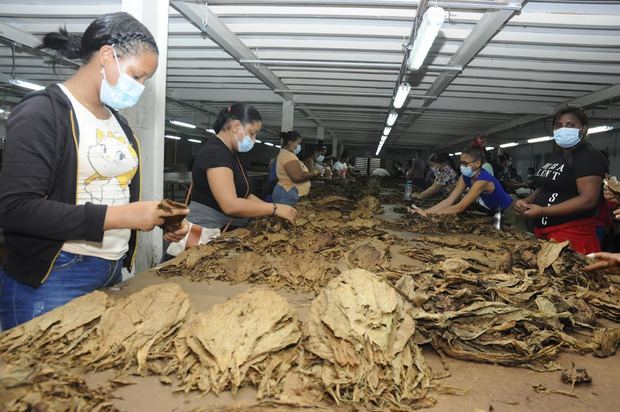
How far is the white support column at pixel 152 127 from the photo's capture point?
302cm

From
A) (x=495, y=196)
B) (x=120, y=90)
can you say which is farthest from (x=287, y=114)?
(x=120, y=90)

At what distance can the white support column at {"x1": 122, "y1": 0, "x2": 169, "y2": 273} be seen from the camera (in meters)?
3.02

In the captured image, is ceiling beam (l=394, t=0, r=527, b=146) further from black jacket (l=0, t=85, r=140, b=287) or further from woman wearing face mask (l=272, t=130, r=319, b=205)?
black jacket (l=0, t=85, r=140, b=287)

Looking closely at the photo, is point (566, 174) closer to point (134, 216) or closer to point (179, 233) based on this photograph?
point (179, 233)

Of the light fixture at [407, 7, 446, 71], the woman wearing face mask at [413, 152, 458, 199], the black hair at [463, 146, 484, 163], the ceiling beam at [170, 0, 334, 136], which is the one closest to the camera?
the light fixture at [407, 7, 446, 71]

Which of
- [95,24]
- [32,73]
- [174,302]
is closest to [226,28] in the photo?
[95,24]

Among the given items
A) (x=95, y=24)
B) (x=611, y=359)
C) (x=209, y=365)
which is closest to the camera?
(x=209, y=365)

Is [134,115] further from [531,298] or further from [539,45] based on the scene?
[539,45]

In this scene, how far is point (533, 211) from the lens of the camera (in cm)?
405

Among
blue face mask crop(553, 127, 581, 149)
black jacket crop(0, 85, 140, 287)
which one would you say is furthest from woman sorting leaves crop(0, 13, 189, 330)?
blue face mask crop(553, 127, 581, 149)

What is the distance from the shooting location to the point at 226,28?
17.5ft

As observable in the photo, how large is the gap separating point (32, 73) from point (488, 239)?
10.9 meters

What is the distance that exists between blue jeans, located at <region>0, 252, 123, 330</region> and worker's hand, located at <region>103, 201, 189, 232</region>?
341 mm

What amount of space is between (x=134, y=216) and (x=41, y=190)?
34cm
